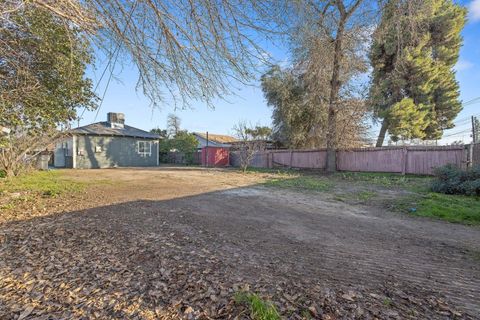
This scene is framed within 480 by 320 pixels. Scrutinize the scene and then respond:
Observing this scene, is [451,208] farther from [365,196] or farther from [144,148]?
[144,148]

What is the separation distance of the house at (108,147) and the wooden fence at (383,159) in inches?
404

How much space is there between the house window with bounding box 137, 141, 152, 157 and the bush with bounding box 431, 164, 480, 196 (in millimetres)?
19041

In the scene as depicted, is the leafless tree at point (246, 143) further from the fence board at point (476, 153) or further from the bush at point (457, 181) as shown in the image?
the fence board at point (476, 153)

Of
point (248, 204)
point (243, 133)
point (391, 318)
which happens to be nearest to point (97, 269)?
point (391, 318)

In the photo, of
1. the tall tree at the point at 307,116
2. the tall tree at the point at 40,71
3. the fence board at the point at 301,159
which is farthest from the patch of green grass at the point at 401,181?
the tall tree at the point at 40,71

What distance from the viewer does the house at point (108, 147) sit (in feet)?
58.2

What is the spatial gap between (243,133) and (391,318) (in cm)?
1680

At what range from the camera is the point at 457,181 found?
277 inches

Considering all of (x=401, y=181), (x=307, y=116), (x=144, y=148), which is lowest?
(x=401, y=181)

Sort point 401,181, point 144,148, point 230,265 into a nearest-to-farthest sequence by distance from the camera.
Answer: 1. point 230,265
2. point 401,181
3. point 144,148

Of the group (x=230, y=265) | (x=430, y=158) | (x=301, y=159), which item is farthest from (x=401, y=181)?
(x=230, y=265)

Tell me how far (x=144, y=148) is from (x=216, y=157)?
235 inches

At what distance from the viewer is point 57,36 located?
15.5 ft

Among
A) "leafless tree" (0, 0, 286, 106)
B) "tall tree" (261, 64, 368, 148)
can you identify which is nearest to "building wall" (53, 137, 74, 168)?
"tall tree" (261, 64, 368, 148)
